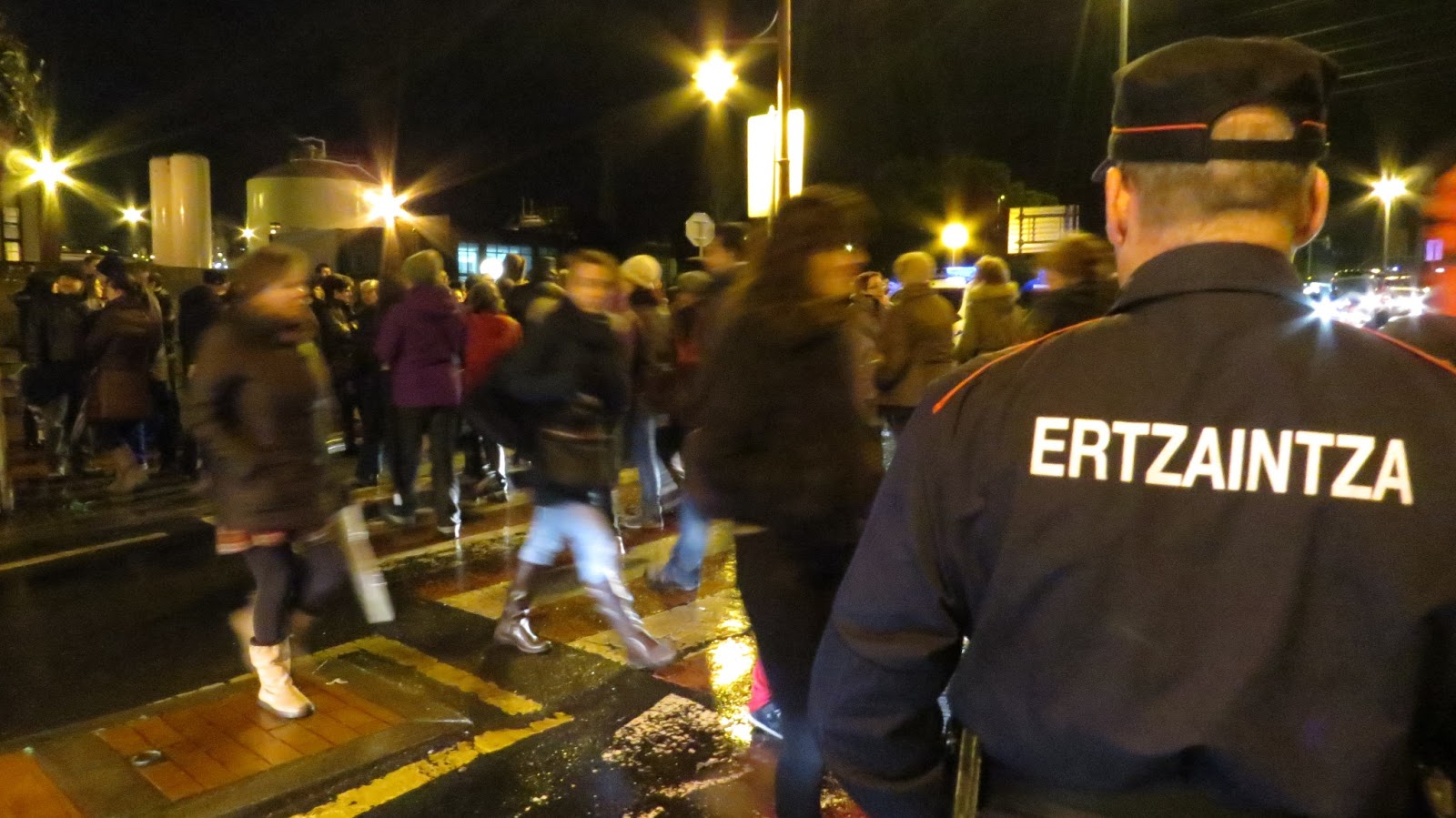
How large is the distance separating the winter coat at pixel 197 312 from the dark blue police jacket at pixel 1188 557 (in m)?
9.36

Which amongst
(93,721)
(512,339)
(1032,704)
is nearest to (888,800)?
(1032,704)

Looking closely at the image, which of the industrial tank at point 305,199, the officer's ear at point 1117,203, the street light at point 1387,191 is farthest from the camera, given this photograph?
the street light at point 1387,191

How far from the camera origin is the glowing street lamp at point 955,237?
1513 inches

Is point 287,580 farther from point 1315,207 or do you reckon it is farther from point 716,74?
point 716,74

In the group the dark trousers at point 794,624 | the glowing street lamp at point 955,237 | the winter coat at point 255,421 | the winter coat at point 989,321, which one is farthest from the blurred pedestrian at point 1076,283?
the glowing street lamp at point 955,237

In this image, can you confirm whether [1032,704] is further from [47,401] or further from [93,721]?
[47,401]

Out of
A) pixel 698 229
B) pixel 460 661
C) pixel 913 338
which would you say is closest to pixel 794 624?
pixel 460 661

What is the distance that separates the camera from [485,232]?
3155 centimetres

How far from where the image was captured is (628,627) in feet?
16.9

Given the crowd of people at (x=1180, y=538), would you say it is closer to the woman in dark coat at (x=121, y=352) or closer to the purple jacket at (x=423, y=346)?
the purple jacket at (x=423, y=346)

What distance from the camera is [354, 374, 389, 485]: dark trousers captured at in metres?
9.28

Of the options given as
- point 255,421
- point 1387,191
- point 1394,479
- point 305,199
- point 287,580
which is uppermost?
point 1387,191

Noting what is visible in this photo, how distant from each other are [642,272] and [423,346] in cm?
159

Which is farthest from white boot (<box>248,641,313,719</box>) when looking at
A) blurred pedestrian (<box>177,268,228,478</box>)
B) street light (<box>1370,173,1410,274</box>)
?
street light (<box>1370,173,1410,274</box>)
